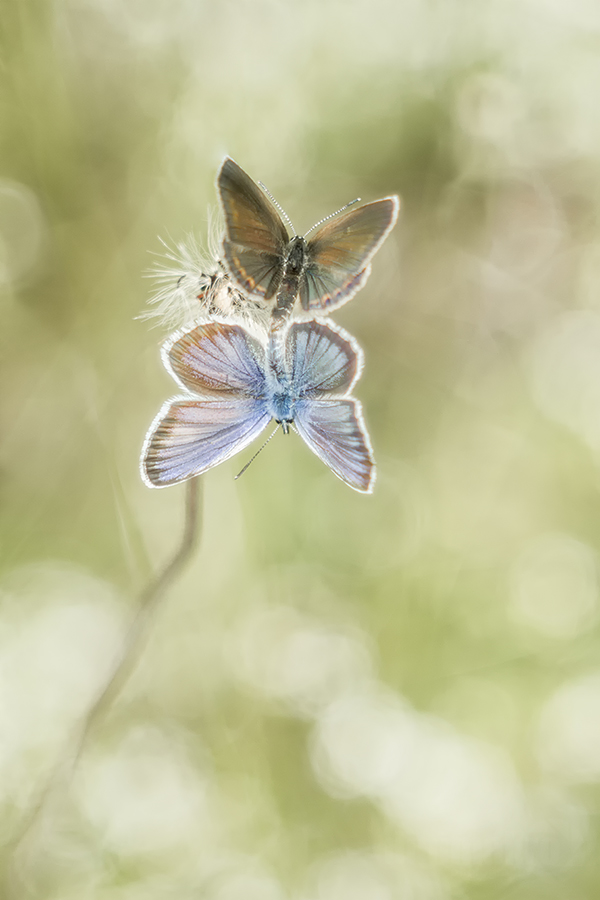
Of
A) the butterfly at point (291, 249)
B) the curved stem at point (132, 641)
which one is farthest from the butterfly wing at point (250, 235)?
the curved stem at point (132, 641)

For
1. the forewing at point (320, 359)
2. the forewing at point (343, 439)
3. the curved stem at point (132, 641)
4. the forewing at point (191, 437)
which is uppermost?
the forewing at point (320, 359)

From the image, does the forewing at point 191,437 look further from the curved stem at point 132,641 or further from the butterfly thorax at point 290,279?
the butterfly thorax at point 290,279

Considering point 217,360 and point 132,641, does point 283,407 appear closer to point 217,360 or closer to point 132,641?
→ point 217,360

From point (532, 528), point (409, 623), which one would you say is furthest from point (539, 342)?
point (409, 623)

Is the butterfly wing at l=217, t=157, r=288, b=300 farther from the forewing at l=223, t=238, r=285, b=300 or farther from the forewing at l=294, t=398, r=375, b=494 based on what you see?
the forewing at l=294, t=398, r=375, b=494

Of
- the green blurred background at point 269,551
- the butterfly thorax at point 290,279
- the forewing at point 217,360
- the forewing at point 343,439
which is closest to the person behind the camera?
the forewing at point 343,439

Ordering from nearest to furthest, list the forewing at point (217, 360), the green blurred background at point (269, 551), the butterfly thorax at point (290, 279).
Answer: the forewing at point (217, 360) < the butterfly thorax at point (290, 279) < the green blurred background at point (269, 551)

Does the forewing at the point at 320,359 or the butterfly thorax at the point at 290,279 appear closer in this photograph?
the forewing at the point at 320,359
